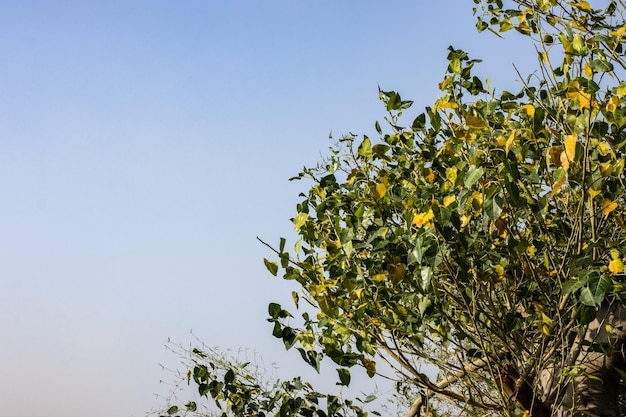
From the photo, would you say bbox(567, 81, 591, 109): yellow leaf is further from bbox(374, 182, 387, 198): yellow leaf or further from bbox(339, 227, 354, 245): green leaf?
bbox(339, 227, 354, 245): green leaf

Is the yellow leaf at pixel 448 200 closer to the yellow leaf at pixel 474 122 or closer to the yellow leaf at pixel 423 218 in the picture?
the yellow leaf at pixel 423 218

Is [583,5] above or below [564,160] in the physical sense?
above

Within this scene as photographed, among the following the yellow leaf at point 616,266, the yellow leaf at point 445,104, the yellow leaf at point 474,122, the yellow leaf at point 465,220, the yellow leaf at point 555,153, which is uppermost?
the yellow leaf at point 445,104

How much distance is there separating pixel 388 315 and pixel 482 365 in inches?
51.9

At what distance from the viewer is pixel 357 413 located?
5270 mm

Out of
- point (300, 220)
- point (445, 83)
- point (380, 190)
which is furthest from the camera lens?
point (445, 83)

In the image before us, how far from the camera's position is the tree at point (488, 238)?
3787mm

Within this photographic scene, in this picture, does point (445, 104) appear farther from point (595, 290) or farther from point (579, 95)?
point (595, 290)

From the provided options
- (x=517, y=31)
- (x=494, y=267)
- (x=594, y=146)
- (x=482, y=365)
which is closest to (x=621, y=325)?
(x=482, y=365)

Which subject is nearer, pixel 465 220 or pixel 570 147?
pixel 570 147

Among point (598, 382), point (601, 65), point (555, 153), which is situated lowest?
point (598, 382)

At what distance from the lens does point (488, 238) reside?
4.70m

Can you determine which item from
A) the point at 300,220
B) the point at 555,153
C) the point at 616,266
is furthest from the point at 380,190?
the point at 616,266

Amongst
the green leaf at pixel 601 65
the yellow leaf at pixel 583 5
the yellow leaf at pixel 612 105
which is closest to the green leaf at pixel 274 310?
the yellow leaf at pixel 612 105
